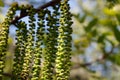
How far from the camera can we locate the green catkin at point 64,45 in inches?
47.7

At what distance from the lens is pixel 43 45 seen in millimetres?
1289

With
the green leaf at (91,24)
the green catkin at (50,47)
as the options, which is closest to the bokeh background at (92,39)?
the green leaf at (91,24)

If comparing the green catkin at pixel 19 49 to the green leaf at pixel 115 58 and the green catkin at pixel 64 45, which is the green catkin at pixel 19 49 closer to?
the green catkin at pixel 64 45

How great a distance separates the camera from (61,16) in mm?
1291

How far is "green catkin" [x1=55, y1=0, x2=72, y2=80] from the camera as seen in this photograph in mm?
1210

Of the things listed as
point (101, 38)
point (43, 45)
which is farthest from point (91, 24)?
point (43, 45)

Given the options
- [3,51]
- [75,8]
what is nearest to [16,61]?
[3,51]

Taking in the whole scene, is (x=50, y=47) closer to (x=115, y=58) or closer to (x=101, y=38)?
(x=115, y=58)

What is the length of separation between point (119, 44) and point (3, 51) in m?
1.49

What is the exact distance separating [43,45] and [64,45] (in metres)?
0.09

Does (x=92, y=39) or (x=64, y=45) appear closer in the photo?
(x=64, y=45)

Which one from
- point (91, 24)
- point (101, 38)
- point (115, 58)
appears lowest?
point (115, 58)

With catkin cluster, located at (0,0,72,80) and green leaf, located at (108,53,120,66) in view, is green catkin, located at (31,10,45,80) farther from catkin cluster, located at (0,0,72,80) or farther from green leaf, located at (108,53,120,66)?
green leaf, located at (108,53,120,66)

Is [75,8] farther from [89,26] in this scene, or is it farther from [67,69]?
[67,69]
